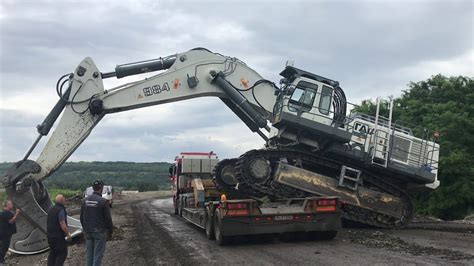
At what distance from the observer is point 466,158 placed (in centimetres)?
2222

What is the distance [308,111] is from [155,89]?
4.71m

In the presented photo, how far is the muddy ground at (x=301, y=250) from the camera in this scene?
31.9ft

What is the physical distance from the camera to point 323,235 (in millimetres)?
13258

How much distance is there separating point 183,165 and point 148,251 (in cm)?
1174

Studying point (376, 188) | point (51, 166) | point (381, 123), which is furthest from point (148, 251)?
point (381, 123)

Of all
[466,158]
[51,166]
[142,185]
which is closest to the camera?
[51,166]

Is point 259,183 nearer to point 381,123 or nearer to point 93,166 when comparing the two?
point 381,123

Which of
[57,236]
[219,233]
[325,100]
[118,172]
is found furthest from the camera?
[118,172]

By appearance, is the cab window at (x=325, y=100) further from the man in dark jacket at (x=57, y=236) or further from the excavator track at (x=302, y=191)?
the man in dark jacket at (x=57, y=236)

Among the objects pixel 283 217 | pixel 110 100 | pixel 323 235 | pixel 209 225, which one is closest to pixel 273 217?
pixel 283 217

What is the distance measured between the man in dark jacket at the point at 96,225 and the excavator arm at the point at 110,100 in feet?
16.0

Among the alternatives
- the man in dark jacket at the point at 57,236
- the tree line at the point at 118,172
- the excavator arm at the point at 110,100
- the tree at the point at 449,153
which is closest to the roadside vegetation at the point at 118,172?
the tree line at the point at 118,172

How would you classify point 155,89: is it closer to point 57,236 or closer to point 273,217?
point 273,217

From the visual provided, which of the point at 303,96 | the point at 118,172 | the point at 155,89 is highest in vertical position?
the point at 303,96
